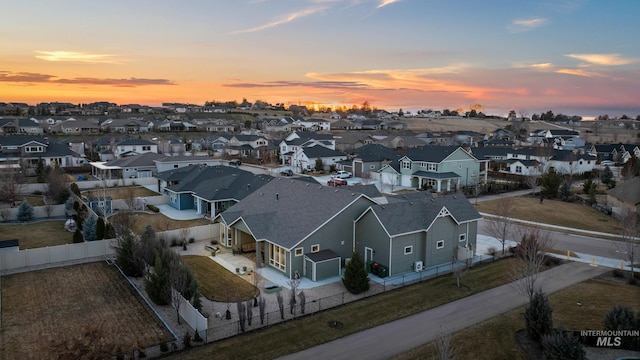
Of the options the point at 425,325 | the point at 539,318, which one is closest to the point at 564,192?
the point at 539,318

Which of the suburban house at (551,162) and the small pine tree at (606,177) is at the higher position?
the suburban house at (551,162)

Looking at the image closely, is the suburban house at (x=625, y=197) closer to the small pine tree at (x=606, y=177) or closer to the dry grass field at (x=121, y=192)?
the small pine tree at (x=606, y=177)

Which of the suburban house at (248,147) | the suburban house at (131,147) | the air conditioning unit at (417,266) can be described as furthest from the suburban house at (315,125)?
the air conditioning unit at (417,266)

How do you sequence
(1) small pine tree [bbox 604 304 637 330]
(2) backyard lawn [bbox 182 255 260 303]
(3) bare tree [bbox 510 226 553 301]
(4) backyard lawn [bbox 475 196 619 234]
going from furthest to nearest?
(4) backyard lawn [bbox 475 196 619 234], (2) backyard lawn [bbox 182 255 260 303], (3) bare tree [bbox 510 226 553 301], (1) small pine tree [bbox 604 304 637 330]

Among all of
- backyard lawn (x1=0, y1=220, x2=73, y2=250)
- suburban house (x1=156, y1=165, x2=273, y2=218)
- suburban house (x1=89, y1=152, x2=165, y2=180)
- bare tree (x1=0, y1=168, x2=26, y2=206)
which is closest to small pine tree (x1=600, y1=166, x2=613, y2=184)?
suburban house (x1=156, y1=165, x2=273, y2=218)

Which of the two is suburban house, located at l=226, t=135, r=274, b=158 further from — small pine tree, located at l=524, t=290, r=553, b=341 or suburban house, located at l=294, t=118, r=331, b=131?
small pine tree, located at l=524, t=290, r=553, b=341

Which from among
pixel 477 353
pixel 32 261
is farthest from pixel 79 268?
pixel 477 353
